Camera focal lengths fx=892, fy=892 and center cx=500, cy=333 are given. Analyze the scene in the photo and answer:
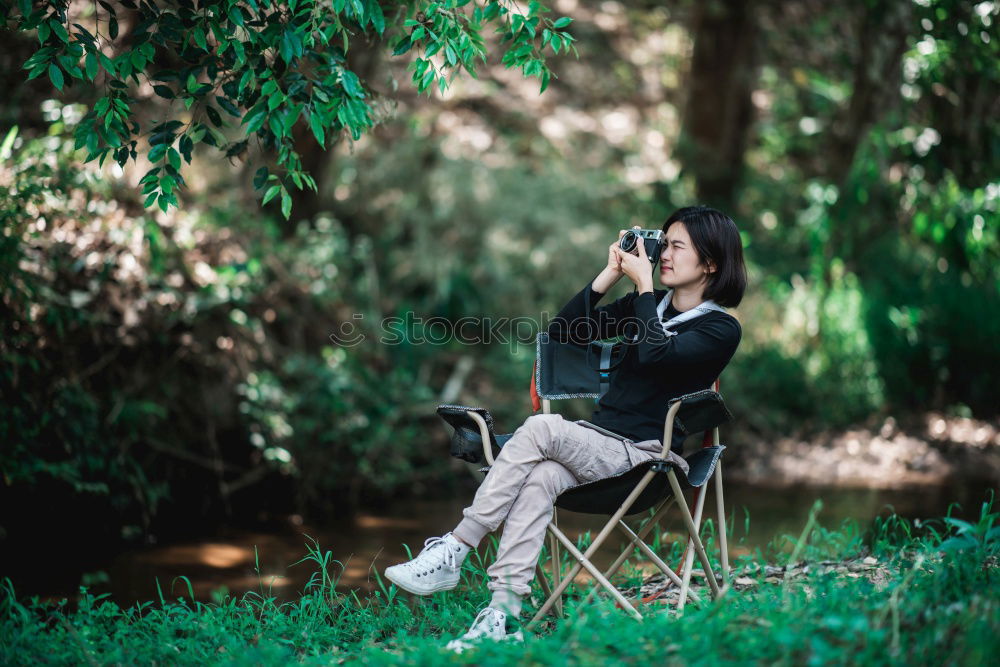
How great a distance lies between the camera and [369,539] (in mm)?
5016

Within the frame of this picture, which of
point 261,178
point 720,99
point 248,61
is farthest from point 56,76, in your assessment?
point 720,99

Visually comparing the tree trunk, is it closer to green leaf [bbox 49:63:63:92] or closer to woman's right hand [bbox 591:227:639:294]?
woman's right hand [bbox 591:227:639:294]

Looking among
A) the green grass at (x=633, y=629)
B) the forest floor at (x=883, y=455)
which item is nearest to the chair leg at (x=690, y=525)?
the green grass at (x=633, y=629)

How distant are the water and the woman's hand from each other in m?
1.57

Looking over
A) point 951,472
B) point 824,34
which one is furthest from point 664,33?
point 951,472

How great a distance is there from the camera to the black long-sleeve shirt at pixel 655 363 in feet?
9.36

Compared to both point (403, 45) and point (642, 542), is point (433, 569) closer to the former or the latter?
point (642, 542)

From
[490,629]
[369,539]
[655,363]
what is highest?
[655,363]

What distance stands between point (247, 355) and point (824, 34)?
248 inches

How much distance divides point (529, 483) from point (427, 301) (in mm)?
4630

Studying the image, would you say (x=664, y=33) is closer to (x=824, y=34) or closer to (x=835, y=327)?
(x=824, y=34)

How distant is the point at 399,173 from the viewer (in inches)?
308

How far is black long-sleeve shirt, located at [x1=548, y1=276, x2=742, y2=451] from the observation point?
2.85m

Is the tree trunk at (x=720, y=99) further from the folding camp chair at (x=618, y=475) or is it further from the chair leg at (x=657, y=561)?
the chair leg at (x=657, y=561)
